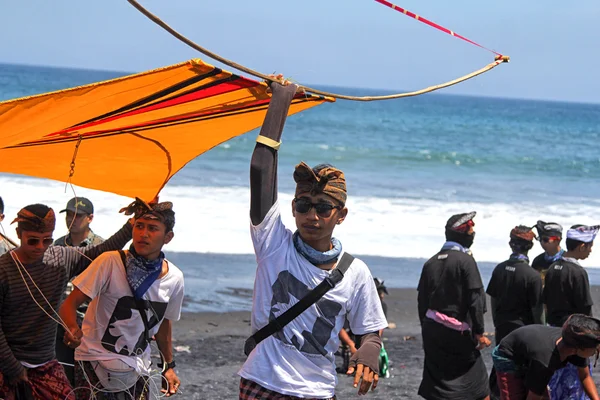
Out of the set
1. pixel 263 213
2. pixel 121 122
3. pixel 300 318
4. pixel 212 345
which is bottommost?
pixel 212 345

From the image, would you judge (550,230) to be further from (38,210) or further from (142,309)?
(38,210)

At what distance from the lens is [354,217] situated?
21.2 meters

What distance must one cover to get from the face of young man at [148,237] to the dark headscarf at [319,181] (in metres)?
1.36

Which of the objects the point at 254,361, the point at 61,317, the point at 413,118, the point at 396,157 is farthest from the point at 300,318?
the point at 413,118

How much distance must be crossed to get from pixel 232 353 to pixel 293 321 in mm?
5886

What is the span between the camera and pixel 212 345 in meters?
9.88

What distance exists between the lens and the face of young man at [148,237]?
507cm

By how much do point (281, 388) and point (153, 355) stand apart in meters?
5.48

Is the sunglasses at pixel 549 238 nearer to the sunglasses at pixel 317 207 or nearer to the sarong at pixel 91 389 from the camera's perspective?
the sarong at pixel 91 389

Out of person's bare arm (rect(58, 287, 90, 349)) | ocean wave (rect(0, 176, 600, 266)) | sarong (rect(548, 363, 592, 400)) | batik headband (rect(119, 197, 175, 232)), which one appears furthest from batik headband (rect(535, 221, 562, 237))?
ocean wave (rect(0, 176, 600, 266))

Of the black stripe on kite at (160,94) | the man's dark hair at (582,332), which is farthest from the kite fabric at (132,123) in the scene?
the man's dark hair at (582,332)

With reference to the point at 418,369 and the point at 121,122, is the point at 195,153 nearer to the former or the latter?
the point at 121,122

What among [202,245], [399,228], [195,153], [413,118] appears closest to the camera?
[195,153]

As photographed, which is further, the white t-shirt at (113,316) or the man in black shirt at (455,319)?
the man in black shirt at (455,319)
